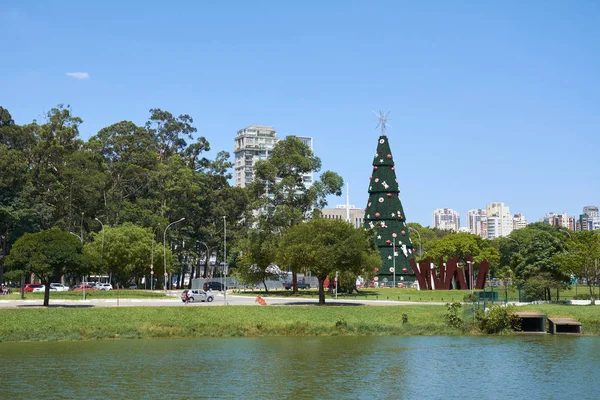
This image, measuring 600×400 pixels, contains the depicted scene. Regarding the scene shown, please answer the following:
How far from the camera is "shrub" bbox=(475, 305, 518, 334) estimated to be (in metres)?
48.1

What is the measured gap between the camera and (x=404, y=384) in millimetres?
30719

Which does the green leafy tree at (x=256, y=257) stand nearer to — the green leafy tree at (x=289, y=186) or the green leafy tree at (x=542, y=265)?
the green leafy tree at (x=289, y=186)

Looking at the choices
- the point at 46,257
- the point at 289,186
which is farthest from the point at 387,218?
the point at 46,257

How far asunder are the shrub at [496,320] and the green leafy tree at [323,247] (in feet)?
49.2

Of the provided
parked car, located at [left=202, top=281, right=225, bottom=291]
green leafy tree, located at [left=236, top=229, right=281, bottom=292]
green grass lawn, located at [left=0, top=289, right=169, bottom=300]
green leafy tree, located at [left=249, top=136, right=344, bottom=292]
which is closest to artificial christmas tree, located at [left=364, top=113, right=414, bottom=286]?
green leafy tree, located at [left=249, top=136, right=344, bottom=292]

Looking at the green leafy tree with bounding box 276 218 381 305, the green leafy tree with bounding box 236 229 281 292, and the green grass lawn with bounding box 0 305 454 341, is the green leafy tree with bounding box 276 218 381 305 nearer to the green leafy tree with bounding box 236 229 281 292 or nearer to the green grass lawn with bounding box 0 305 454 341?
the green grass lawn with bounding box 0 305 454 341

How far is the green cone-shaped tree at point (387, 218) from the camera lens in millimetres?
99625

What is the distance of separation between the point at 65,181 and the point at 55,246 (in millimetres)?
48214

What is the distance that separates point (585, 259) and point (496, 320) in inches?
688

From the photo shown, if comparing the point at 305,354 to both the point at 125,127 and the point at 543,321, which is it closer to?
the point at 543,321

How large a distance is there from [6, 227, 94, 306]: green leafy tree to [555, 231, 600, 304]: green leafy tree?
132 feet

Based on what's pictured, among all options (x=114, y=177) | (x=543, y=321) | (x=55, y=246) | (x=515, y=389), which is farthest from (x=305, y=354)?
(x=114, y=177)

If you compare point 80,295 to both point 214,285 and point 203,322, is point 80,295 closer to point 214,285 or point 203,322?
point 203,322

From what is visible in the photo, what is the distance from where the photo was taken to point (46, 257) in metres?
56.3
